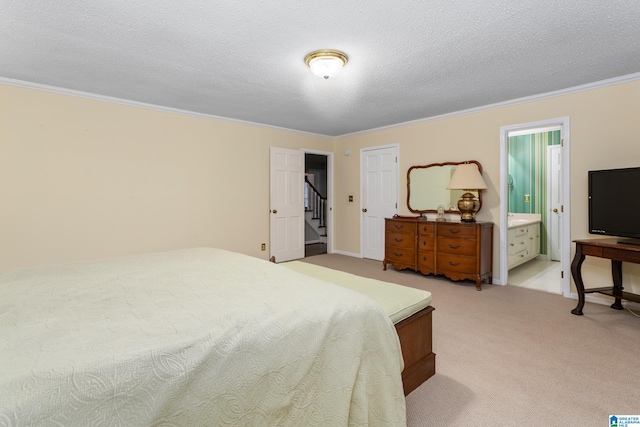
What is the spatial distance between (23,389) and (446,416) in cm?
179

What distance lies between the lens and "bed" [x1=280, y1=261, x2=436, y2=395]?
176 cm

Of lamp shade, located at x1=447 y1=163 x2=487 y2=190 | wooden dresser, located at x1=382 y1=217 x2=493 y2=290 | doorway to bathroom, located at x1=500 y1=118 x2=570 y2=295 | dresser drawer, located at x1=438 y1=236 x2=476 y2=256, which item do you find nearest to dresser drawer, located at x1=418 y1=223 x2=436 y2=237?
wooden dresser, located at x1=382 y1=217 x2=493 y2=290

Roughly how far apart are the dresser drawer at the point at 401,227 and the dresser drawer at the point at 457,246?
43 centimetres

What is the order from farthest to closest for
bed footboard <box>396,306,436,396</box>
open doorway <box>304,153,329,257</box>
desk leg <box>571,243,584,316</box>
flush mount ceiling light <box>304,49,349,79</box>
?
open doorway <box>304,153,329,257</box> < desk leg <box>571,243,584,316</box> < flush mount ceiling light <box>304,49,349,79</box> < bed footboard <box>396,306,436,396</box>

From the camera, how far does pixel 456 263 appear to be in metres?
4.04

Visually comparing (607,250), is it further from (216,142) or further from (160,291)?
(216,142)

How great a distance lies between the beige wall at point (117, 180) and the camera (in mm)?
3270

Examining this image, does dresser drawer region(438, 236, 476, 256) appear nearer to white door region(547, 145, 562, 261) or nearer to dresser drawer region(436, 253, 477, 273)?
dresser drawer region(436, 253, 477, 273)

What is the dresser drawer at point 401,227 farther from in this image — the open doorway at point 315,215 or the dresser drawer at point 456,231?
the open doorway at point 315,215

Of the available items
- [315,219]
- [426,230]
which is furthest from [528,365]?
[315,219]

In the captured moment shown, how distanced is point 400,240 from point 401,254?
0.21 m

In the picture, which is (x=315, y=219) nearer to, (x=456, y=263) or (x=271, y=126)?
(x=271, y=126)

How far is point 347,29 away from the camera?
2240mm

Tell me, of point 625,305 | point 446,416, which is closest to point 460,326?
point 446,416
